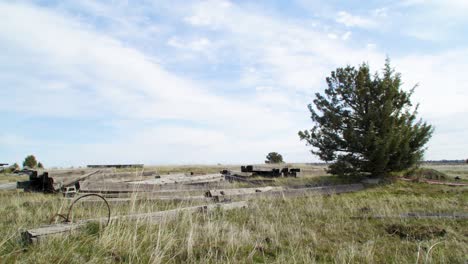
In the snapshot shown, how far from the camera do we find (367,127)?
1548 cm

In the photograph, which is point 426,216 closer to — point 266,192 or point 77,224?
point 266,192

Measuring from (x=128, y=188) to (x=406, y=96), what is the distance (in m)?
12.9

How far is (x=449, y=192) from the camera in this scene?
480 inches

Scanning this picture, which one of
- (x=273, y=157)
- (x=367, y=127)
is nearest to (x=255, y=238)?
(x=367, y=127)

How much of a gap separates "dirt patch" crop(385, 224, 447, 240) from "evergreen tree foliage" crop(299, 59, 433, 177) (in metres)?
8.42

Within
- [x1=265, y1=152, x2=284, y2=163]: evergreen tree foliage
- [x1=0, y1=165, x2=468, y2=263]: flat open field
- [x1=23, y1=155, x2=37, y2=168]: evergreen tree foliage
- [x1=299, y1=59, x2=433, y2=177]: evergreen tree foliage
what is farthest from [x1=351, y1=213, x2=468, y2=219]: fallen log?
[x1=23, y1=155, x2=37, y2=168]: evergreen tree foliage

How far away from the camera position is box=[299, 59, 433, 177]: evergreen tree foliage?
1471 cm

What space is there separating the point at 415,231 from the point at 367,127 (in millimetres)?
10050

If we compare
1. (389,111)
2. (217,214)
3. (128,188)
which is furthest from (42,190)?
(389,111)

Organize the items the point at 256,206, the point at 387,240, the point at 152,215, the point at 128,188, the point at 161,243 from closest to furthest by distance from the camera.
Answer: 1. the point at 161,243
2. the point at 387,240
3. the point at 152,215
4. the point at 256,206
5. the point at 128,188

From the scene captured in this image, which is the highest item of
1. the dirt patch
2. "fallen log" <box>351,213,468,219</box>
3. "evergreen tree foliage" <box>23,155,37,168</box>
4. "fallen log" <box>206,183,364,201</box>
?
"evergreen tree foliage" <box>23,155,37,168</box>

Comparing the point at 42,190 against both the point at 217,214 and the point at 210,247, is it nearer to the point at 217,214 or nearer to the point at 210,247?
the point at 217,214

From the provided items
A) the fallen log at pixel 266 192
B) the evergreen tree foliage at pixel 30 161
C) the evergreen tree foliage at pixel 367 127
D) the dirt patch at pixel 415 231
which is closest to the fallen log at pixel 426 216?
the dirt patch at pixel 415 231

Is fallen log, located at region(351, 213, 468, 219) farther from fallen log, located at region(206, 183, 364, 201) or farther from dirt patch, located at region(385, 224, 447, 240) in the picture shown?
fallen log, located at region(206, 183, 364, 201)
